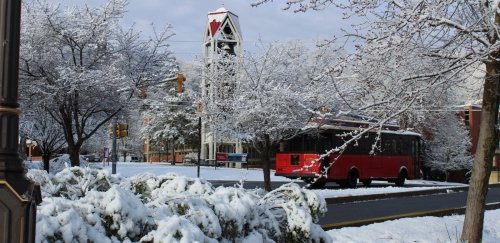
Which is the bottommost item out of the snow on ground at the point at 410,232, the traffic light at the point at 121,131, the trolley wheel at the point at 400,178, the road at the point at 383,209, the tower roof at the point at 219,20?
the road at the point at 383,209

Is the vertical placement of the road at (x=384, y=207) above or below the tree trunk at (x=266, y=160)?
below

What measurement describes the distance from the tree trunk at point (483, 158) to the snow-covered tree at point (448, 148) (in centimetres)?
4514

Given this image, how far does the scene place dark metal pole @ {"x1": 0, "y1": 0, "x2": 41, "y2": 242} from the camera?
3.25 meters

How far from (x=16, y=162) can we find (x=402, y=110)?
5.25 meters

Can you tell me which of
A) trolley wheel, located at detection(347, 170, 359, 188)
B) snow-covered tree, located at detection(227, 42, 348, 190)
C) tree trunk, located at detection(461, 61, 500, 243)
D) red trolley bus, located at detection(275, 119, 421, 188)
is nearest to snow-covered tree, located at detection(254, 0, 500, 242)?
tree trunk, located at detection(461, 61, 500, 243)

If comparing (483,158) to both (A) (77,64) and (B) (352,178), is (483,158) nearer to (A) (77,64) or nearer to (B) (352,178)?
(A) (77,64)

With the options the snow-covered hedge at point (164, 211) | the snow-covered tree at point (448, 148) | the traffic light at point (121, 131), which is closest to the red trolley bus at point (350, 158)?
the traffic light at point (121, 131)

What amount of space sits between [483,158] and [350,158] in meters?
20.2

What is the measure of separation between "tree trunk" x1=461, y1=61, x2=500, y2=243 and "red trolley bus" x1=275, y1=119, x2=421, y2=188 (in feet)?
52.4

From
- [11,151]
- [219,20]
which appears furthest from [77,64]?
[219,20]

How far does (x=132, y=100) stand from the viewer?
21297 millimetres

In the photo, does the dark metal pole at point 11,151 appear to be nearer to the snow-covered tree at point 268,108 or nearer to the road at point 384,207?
the road at point 384,207

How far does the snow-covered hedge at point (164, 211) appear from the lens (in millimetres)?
4262

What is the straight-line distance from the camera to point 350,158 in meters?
28.6
